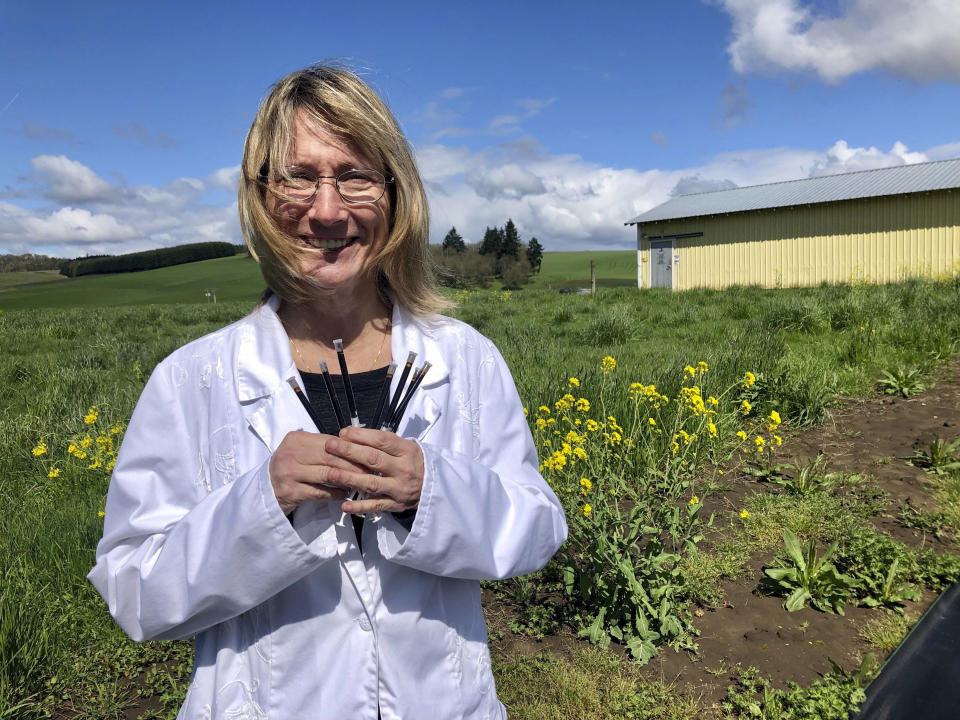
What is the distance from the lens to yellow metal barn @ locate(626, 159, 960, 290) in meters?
19.4

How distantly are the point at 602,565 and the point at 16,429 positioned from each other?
4691 mm

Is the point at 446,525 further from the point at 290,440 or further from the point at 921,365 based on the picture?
the point at 921,365

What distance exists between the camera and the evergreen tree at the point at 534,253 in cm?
7038

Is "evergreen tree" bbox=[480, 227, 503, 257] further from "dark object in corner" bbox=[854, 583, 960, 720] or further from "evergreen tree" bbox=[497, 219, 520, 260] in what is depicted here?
"dark object in corner" bbox=[854, 583, 960, 720]

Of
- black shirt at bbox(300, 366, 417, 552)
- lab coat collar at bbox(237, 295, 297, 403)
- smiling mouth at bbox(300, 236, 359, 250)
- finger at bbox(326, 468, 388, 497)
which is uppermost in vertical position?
smiling mouth at bbox(300, 236, 359, 250)

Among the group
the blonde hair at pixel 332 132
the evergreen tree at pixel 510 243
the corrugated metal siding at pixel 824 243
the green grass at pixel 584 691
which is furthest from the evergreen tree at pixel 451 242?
the evergreen tree at pixel 510 243

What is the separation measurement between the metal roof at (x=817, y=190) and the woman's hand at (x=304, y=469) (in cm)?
2280

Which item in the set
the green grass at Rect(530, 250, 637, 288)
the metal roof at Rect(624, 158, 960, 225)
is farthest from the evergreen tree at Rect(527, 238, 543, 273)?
the metal roof at Rect(624, 158, 960, 225)

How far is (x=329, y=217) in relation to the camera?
140 cm

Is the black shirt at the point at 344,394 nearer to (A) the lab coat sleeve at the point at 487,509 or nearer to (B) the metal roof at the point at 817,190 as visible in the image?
(A) the lab coat sleeve at the point at 487,509

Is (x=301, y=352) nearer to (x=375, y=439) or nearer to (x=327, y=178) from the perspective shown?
(x=327, y=178)

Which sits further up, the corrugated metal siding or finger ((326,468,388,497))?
the corrugated metal siding

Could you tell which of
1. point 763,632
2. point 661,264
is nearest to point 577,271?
point 661,264

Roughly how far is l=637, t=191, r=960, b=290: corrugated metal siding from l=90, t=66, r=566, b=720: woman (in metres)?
21.6
